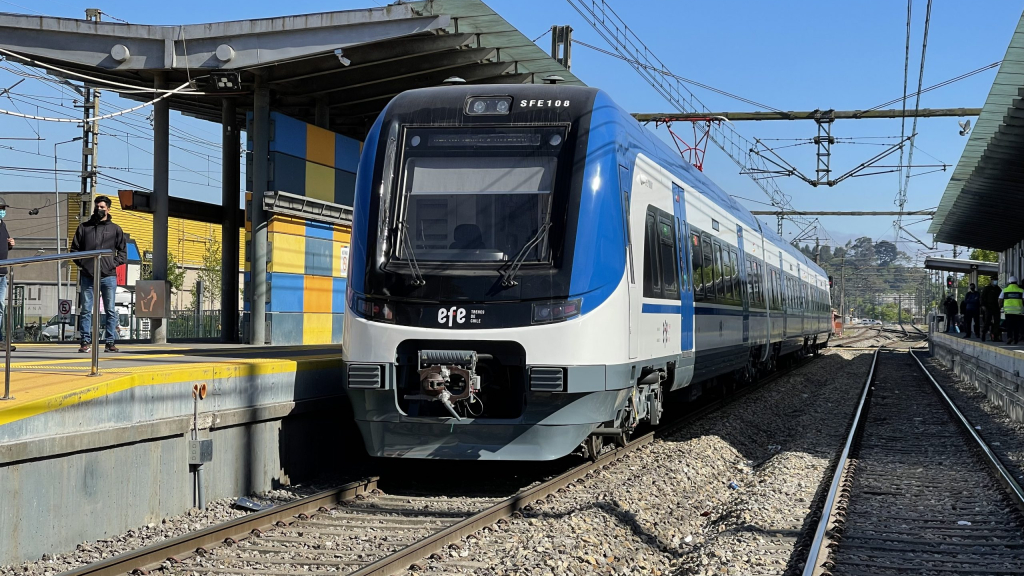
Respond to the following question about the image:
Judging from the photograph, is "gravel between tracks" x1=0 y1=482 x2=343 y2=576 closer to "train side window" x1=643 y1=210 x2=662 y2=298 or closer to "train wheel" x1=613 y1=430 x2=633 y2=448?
"train wheel" x1=613 y1=430 x2=633 y2=448

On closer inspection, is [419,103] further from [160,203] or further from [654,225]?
[160,203]

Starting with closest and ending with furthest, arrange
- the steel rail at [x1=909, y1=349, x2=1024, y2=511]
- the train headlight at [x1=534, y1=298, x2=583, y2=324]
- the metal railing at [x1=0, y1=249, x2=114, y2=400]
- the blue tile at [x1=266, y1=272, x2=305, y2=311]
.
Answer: the metal railing at [x1=0, y1=249, x2=114, y2=400] < the train headlight at [x1=534, y1=298, x2=583, y2=324] < the steel rail at [x1=909, y1=349, x2=1024, y2=511] < the blue tile at [x1=266, y1=272, x2=305, y2=311]

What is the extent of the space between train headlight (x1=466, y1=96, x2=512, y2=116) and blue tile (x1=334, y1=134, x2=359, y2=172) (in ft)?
30.8

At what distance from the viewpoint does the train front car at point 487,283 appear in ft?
27.6

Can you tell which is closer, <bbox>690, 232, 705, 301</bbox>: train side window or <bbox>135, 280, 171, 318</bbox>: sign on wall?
<bbox>690, 232, 705, 301</bbox>: train side window

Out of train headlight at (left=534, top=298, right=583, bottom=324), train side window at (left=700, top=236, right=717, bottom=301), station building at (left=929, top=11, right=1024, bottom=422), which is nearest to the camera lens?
train headlight at (left=534, top=298, right=583, bottom=324)

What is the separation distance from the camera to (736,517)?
7.90 metres

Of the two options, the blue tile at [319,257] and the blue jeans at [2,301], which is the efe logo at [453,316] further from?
the blue tile at [319,257]

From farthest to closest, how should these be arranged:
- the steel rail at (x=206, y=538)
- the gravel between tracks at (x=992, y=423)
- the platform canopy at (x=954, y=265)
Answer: the platform canopy at (x=954, y=265)
the gravel between tracks at (x=992, y=423)
the steel rail at (x=206, y=538)

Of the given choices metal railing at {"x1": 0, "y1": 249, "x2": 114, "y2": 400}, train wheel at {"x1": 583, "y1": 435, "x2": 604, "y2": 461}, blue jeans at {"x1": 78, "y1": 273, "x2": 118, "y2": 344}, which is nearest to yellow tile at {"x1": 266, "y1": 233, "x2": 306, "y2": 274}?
blue jeans at {"x1": 78, "y1": 273, "x2": 118, "y2": 344}

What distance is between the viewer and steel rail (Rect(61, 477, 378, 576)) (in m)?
5.75

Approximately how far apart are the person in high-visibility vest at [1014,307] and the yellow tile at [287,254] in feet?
49.9

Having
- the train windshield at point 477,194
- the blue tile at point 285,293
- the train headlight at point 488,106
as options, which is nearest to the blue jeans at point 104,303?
the train windshield at point 477,194

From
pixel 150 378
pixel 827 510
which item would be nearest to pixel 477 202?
pixel 150 378
